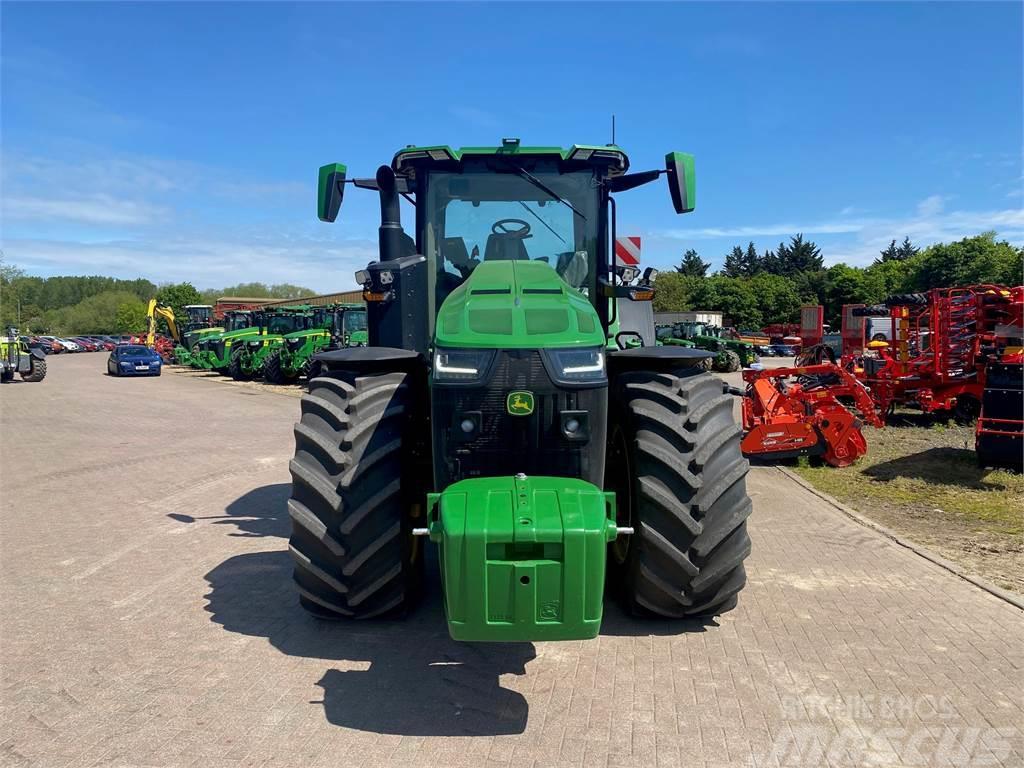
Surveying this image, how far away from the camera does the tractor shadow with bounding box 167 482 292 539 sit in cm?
691

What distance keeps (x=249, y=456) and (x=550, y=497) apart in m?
8.53

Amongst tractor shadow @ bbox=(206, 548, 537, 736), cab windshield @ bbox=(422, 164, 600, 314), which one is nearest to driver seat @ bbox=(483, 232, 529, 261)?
cab windshield @ bbox=(422, 164, 600, 314)

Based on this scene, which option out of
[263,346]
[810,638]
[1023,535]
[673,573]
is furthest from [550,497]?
[263,346]

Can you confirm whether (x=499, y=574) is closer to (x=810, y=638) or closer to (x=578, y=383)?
(x=578, y=383)

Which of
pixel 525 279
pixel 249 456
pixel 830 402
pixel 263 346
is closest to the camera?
pixel 525 279

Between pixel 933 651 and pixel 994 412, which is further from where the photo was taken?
pixel 994 412

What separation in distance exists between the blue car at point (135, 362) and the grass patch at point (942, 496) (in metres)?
28.5

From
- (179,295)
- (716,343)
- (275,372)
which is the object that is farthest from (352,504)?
(179,295)

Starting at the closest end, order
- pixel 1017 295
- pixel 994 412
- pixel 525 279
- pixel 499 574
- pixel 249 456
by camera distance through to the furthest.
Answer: pixel 499 574 < pixel 525 279 < pixel 994 412 < pixel 249 456 < pixel 1017 295

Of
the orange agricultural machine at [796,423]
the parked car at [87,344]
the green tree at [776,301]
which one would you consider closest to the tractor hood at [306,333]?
the orange agricultural machine at [796,423]

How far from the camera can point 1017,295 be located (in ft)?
42.7

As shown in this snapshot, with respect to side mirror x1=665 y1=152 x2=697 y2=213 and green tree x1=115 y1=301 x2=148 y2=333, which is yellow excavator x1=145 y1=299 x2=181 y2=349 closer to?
side mirror x1=665 y1=152 x2=697 y2=213

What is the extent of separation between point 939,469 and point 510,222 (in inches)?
286

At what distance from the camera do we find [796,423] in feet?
32.6
